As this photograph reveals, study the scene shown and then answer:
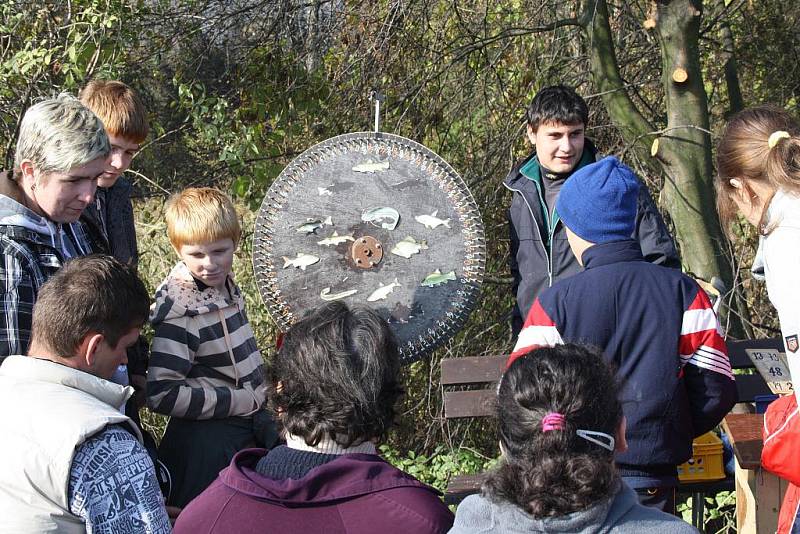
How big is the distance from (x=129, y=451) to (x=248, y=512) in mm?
256

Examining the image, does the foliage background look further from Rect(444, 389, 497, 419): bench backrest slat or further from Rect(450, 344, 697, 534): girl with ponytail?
Rect(450, 344, 697, 534): girl with ponytail

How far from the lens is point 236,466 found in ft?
5.80

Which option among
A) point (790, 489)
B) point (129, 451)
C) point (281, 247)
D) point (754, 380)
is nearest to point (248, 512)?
point (129, 451)

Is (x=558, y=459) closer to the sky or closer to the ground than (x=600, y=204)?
closer to the ground

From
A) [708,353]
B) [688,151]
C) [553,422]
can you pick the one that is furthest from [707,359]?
[688,151]

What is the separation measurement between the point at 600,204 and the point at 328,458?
1090mm

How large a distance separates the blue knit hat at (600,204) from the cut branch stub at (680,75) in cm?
233

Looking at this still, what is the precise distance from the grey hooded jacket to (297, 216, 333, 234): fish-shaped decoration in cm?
176

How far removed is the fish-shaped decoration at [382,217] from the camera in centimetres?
330

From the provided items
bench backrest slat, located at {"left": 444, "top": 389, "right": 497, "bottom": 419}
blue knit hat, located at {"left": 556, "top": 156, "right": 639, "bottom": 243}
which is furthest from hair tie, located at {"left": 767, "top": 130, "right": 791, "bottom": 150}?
bench backrest slat, located at {"left": 444, "top": 389, "right": 497, "bottom": 419}

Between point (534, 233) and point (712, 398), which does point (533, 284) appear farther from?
point (712, 398)

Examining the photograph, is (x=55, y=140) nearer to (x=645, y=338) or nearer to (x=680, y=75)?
(x=645, y=338)

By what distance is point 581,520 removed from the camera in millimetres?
1564

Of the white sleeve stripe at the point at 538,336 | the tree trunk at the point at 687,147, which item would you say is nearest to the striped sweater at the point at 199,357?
the white sleeve stripe at the point at 538,336
